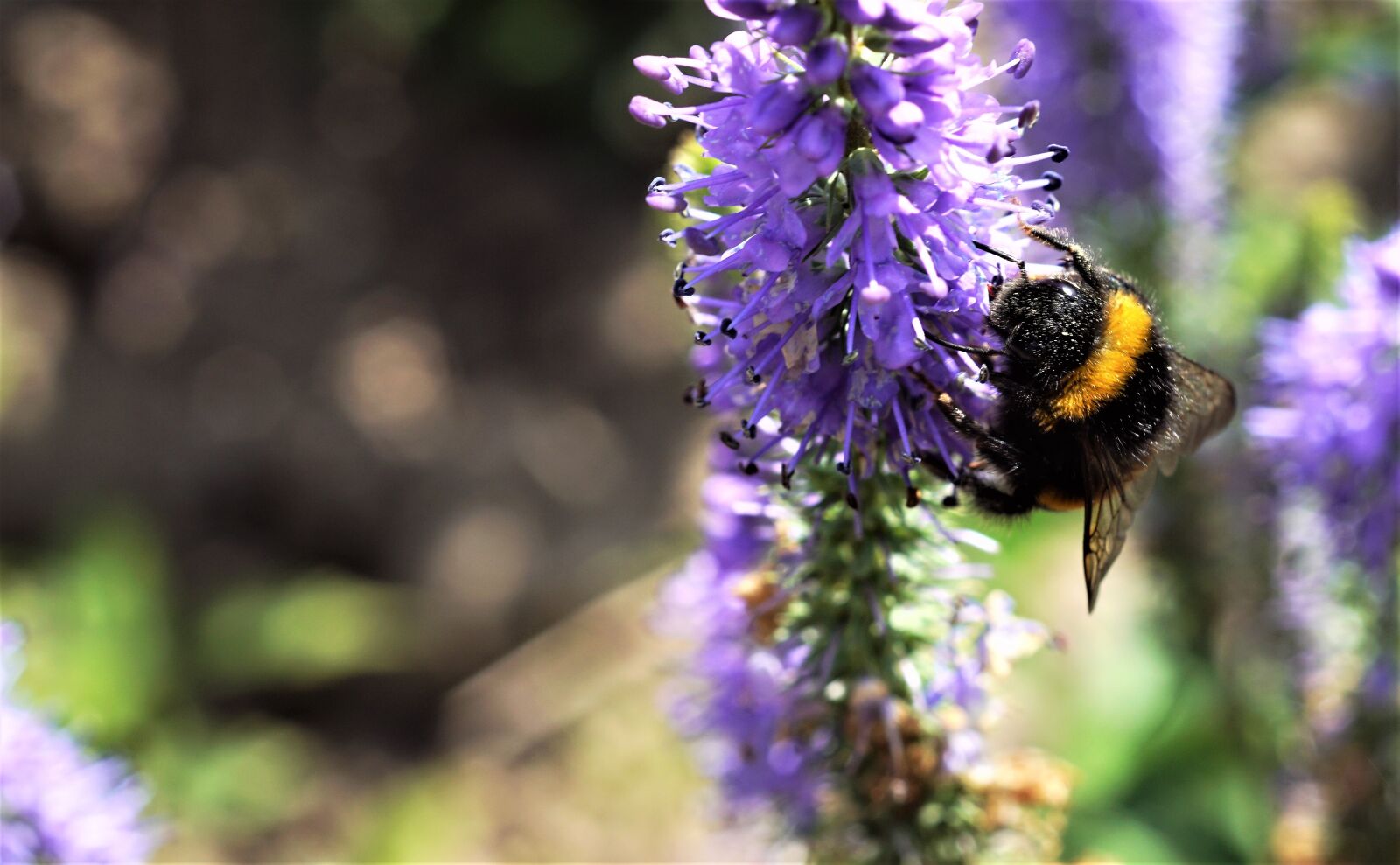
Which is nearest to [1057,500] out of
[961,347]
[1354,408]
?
[961,347]

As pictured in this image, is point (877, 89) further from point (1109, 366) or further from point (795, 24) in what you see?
point (1109, 366)

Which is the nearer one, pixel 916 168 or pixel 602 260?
pixel 916 168

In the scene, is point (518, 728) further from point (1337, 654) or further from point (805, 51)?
point (805, 51)

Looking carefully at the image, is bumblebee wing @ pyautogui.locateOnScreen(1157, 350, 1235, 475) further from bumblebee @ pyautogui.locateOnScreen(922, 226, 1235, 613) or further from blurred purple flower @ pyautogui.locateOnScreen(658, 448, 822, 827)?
blurred purple flower @ pyautogui.locateOnScreen(658, 448, 822, 827)

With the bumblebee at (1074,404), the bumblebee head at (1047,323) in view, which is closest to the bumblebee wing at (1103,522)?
the bumblebee at (1074,404)

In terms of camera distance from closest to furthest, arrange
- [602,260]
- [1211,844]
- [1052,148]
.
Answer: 1. [1052,148]
2. [1211,844]
3. [602,260]

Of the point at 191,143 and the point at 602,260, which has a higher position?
the point at 191,143

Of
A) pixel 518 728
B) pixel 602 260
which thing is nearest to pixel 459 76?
pixel 602 260

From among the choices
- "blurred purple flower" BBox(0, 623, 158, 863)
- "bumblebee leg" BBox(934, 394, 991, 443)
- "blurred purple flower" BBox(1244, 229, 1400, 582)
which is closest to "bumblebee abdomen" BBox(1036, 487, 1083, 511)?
"bumblebee leg" BBox(934, 394, 991, 443)
